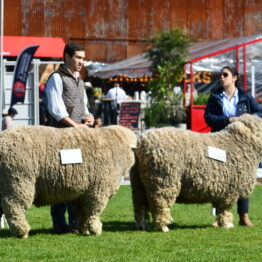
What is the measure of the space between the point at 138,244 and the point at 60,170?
112 cm

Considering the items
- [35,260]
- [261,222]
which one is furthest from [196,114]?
[35,260]

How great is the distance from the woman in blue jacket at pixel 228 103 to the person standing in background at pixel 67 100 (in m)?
1.61

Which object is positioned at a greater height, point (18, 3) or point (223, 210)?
point (18, 3)

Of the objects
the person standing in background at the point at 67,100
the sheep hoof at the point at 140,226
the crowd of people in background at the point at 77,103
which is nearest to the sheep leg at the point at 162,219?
the sheep hoof at the point at 140,226

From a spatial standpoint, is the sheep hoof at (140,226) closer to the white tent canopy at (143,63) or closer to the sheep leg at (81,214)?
the sheep leg at (81,214)

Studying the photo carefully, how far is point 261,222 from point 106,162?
2.40m

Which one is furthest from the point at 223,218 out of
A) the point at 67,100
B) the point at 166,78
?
the point at 166,78

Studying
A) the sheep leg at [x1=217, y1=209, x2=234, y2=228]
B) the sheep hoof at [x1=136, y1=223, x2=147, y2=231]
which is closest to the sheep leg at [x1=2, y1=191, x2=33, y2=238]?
the sheep hoof at [x1=136, y1=223, x2=147, y2=231]

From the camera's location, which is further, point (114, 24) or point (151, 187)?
point (114, 24)

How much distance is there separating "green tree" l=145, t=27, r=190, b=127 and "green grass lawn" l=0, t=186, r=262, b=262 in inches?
527

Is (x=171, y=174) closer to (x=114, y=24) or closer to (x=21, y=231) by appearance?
(x=21, y=231)

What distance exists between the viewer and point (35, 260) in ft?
21.7

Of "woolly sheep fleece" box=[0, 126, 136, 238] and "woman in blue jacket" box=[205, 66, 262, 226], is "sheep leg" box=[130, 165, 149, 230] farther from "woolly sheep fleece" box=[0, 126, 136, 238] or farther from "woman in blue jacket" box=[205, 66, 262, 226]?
"woman in blue jacket" box=[205, 66, 262, 226]

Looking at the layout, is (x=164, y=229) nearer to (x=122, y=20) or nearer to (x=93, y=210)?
(x=93, y=210)
